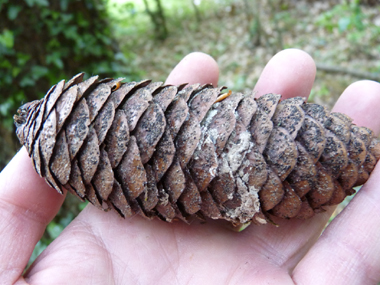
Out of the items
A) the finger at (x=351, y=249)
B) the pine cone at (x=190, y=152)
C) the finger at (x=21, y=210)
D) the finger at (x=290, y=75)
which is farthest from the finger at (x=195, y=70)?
the finger at (x=351, y=249)

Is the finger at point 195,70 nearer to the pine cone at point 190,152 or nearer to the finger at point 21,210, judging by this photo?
the pine cone at point 190,152

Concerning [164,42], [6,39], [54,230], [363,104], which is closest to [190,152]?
[363,104]

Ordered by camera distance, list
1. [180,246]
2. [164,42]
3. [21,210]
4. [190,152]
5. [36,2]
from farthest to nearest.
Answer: [164,42] → [36,2] → [180,246] → [21,210] → [190,152]

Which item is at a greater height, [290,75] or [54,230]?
[290,75]

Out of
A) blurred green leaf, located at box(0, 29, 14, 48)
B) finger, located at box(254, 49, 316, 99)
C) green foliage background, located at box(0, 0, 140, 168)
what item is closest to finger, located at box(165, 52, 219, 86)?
finger, located at box(254, 49, 316, 99)

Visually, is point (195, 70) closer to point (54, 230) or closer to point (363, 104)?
point (363, 104)

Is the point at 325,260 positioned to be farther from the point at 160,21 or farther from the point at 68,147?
the point at 160,21
